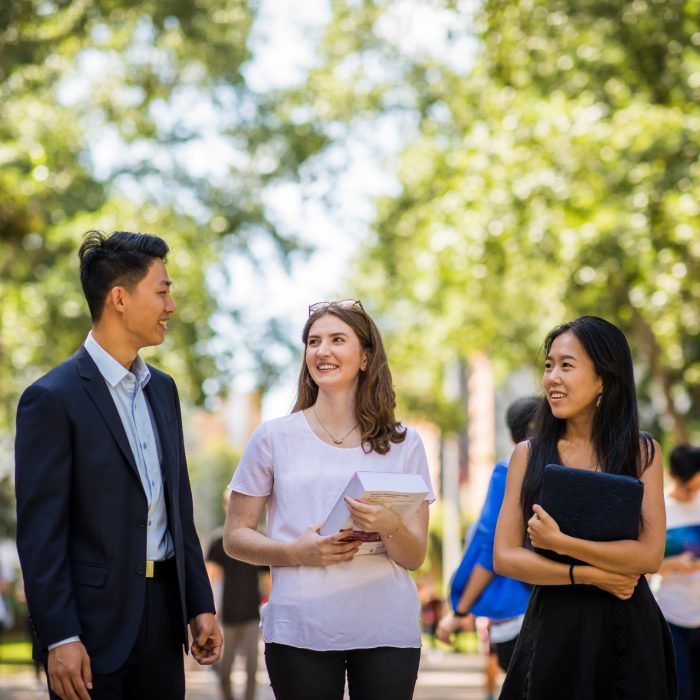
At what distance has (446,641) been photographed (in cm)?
793

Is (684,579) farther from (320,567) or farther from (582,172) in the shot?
(582,172)

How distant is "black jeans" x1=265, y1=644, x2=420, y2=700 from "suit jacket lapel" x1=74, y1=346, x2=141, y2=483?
99 centimetres

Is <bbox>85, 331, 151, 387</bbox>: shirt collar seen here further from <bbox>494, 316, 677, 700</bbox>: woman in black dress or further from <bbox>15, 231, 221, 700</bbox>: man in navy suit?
<bbox>494, 316, 677, 700</bbox>: woman in black dress

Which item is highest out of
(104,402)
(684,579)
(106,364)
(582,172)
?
(582,172)

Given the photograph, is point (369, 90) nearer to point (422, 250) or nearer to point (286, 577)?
point (422, 250)

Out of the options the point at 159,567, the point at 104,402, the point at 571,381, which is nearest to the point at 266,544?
the point at 159,567

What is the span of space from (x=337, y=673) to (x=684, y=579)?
440 centimetres

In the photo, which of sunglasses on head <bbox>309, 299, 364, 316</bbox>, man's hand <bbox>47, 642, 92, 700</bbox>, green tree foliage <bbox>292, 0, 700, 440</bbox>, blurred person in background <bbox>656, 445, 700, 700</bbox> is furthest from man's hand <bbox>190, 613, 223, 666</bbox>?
green tree foliage <bbox>292, 0, 700, 440</bbox>

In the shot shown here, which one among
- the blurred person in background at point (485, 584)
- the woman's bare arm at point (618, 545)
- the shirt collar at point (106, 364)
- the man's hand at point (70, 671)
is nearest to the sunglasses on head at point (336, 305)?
the shirt collar at point (106, 364)

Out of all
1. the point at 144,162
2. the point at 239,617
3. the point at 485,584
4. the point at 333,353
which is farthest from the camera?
the point at 144,162

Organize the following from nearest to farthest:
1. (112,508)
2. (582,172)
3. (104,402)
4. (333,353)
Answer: (112,508), (104,402), (333,353), (582,172)

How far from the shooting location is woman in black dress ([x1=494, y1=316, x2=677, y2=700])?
5098 millimetres

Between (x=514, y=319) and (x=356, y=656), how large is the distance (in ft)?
76.6

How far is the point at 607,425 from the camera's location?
536 centimetres
